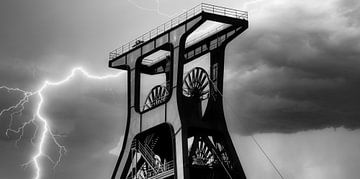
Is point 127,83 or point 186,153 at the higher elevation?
point 127,83

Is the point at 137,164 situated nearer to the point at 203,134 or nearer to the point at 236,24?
the point at 203,134

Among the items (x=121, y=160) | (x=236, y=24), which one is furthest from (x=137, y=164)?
(x=236, y=24)

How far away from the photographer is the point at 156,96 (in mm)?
63969

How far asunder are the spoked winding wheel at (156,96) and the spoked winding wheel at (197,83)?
5.03 ft

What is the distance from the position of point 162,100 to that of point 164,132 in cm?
213

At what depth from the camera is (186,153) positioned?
58.2m

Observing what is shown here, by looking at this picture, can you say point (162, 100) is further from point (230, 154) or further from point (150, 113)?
point (230, 154)

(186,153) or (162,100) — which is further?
(162,100)

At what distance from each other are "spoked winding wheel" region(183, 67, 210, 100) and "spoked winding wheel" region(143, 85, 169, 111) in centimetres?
153

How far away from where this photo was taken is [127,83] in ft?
214

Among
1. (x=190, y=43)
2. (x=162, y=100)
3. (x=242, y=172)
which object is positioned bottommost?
(x=242, y=172)

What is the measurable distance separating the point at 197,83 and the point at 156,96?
3259 mm

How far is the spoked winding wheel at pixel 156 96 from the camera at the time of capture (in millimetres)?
63062

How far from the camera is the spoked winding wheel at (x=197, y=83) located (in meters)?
61.9
